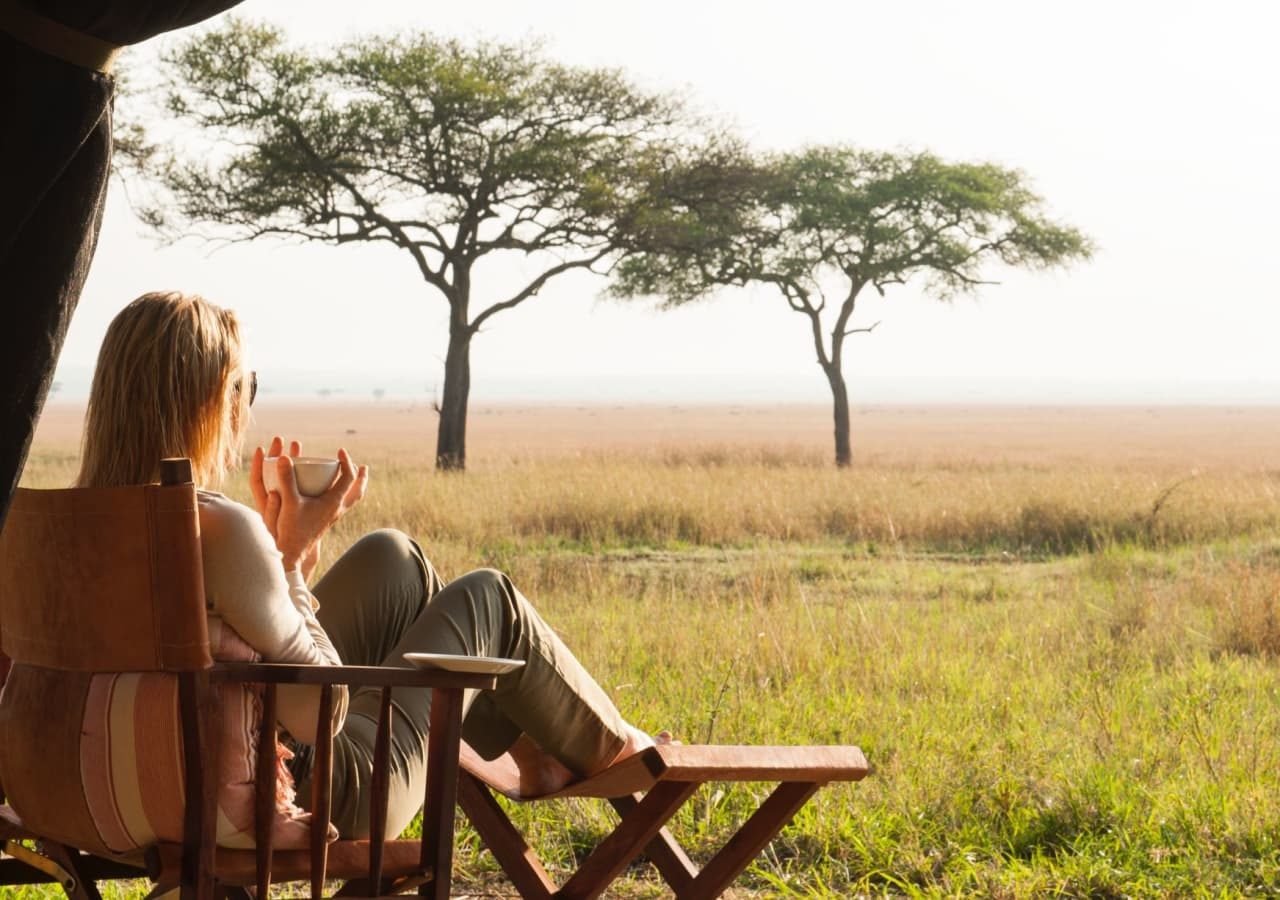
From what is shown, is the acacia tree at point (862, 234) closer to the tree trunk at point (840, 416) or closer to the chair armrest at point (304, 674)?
the tree trunk at point (840, 416)

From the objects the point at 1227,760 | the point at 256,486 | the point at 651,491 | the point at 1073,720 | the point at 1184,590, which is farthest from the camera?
the point at 651,491

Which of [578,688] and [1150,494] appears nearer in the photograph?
[578,688]

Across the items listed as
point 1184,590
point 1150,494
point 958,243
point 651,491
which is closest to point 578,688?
point 1184,590

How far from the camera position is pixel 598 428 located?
71.2 m

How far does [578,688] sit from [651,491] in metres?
10.6

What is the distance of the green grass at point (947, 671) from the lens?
4.07 meters

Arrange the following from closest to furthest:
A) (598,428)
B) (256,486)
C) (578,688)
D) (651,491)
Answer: (256,486)
(578,688)
(651,491)
(598,428)

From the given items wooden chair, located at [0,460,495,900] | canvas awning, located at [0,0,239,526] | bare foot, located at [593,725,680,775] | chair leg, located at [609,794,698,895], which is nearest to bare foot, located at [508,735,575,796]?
bare foot, located at [593,725,680,775]

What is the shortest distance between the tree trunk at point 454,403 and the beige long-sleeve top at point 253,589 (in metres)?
19.9

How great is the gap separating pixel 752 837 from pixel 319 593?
1.00m

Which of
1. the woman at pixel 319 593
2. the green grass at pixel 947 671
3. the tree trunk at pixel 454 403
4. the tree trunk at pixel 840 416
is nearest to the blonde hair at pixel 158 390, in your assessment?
the woman at pixel 319 593

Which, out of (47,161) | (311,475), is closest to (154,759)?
(311,475)

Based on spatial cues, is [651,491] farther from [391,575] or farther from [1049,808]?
[391,575]

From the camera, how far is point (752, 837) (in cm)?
304
